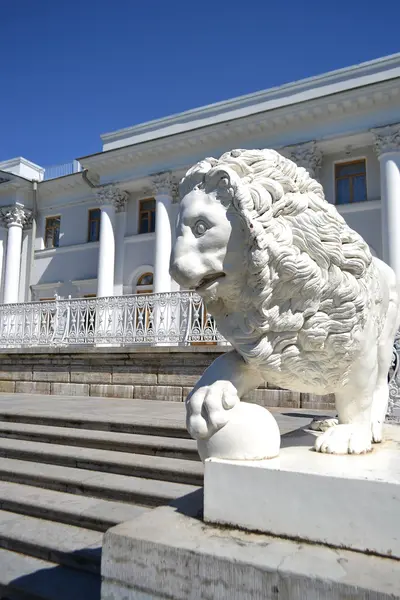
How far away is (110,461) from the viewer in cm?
364

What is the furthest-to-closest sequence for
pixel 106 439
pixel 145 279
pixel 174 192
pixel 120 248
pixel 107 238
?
pixel 120 248, pixel 145 279, pixel 107 238, pixel 174 192, pixel 106 439

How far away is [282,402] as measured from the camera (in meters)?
6.45

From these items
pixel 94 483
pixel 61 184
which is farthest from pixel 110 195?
pixel 94 483

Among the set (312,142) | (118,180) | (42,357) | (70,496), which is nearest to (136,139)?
(118,180)

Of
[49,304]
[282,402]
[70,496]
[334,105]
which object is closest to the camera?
[70,496]

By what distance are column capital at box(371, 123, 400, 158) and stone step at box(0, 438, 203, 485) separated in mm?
12353

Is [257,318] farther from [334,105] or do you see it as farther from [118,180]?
[118,180]

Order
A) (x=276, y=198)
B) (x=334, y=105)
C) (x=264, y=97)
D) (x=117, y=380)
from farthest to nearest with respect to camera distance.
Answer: (x=264, y=97), (x=334, y=105), (x=117, y=380), (x=276, y=198)

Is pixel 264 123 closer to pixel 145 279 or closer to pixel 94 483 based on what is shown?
pixel 145 279

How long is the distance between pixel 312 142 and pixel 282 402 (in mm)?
9973

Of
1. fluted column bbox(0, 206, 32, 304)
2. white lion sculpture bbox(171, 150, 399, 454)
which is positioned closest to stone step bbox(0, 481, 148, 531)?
white lion sculpture bbox(171, 150, 399, 454)

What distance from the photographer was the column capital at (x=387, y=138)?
12.8 m

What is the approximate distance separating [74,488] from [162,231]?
13340 mm

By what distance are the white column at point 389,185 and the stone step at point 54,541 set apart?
11710 mm
